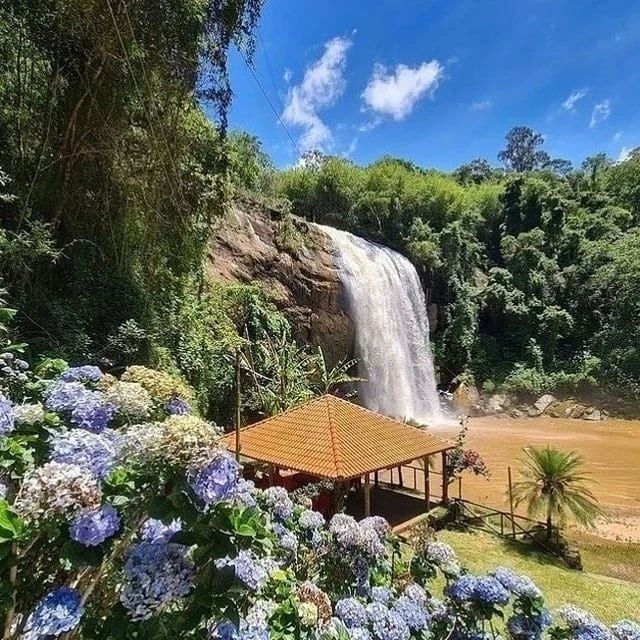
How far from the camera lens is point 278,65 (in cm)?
1052

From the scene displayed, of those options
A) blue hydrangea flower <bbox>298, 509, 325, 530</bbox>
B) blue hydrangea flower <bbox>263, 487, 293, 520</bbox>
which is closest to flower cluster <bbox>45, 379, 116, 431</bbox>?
blue hydrangea flower <bbox>263, 487, 293, 520</bbox>

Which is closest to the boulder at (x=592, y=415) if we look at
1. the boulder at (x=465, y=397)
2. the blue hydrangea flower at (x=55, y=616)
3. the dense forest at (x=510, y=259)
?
the dense forest at (x=510, y=259)

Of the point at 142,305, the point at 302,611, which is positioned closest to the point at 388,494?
the point at 142,305

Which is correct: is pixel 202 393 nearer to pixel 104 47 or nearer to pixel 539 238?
pixel 104 47

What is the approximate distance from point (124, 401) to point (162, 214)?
10.4m

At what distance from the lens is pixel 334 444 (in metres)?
9.15

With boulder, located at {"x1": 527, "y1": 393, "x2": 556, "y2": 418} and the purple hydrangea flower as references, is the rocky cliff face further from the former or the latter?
the purple hydrangea flower

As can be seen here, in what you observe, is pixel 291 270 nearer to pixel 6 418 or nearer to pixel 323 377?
pixel 323 377

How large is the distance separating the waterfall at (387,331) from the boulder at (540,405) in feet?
16.1

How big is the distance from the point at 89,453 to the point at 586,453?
19.3 metres

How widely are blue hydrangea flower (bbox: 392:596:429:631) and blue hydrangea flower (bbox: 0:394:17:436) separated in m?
1.82

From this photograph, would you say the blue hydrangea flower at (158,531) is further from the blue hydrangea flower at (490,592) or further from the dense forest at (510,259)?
the dense forest at (510,259)

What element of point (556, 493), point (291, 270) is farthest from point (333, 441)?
point (291, 270)

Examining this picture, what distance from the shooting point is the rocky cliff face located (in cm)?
1786
